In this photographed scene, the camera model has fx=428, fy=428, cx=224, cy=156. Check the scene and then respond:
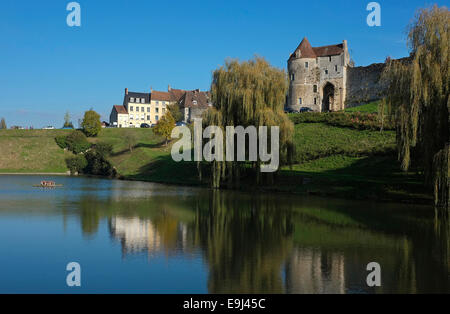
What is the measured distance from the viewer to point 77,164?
56.3 m

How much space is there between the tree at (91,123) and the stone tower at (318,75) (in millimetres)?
30875

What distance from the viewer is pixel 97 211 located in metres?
22.1

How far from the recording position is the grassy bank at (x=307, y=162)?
28.7 metres

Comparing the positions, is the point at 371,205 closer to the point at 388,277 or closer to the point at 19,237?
the point at 388,277

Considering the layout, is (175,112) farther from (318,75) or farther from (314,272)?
(314,272)

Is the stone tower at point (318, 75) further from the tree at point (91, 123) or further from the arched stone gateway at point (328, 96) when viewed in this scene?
the tree at point (91, 123)

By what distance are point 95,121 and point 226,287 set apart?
62086 millimetres

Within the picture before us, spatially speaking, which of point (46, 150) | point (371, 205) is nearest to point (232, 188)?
point (371, 205)

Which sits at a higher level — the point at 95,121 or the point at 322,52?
the point at 322,52

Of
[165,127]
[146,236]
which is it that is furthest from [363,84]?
[146,236]

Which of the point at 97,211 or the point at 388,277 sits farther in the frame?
the point at 97,211
